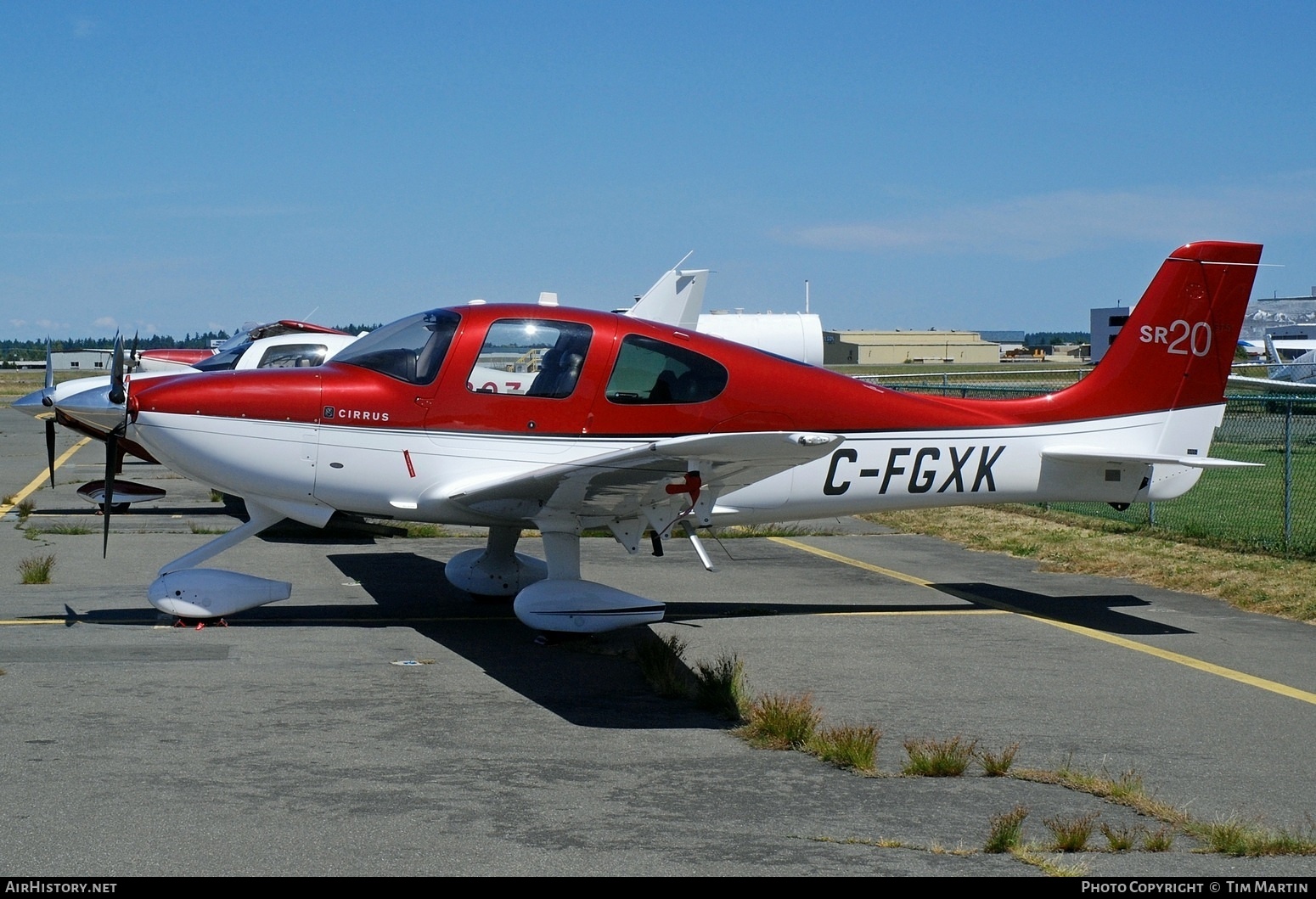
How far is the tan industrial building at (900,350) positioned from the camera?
335ft

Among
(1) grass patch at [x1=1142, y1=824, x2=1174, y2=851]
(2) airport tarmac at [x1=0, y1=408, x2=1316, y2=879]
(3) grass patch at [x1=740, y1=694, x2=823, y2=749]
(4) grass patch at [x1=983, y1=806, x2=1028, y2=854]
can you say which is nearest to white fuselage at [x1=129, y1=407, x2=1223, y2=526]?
(2) airport tarmac at [x1=0, y1=408, x2=1316, y2=879]

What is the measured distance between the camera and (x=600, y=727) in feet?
21.5

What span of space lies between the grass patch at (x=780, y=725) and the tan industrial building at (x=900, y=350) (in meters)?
88.8

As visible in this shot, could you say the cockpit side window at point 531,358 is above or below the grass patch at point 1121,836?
A: above

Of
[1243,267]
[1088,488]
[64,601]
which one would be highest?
[1243,267]

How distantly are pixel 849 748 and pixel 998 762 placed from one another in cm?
68

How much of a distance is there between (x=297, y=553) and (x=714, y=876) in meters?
9.26

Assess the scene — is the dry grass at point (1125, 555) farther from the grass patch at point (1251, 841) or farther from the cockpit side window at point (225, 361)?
the cockpit side window at point (225, 361)

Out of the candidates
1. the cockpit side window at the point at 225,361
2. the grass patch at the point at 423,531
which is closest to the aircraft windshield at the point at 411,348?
the grass patch at the point at 423,531

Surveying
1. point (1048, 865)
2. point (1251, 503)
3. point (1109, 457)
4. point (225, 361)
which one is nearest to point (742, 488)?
point (1109, 457)

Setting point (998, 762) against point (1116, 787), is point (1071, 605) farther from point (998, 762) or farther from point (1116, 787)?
point (1116, 787)

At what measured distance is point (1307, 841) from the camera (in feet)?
15.6
